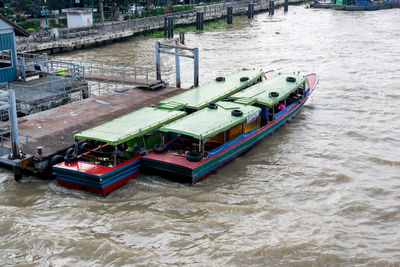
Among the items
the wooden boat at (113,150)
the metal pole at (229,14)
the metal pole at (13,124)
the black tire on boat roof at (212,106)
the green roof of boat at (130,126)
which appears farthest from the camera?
the metal pole at (229,14)

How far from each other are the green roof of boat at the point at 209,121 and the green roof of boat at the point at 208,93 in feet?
3.80

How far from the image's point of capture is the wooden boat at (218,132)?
16.1 m

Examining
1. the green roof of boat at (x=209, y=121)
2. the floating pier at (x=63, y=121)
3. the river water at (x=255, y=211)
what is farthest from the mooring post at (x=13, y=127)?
the green roof of boat at (x=209, y=121)

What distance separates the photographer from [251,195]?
1586 centimetres

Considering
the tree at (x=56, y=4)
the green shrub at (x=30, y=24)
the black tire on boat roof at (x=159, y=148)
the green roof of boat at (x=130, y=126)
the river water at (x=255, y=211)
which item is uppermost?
the tree at (x=56, y=4)

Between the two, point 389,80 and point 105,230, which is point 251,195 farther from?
point 389,80

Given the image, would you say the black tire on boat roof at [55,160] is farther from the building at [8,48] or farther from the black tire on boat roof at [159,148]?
the building at [8,48]

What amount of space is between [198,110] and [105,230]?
23.1 ft

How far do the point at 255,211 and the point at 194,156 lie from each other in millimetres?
2969

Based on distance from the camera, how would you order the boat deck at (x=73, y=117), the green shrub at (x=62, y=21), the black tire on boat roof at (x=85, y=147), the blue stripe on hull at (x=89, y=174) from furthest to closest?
the green shrub at (x=62, y=21)
the boat deck at (x=73, y=117)
the black tire on boat roof at (x=85, y=147)
the blue stripe on hull at (x=89, y=174)

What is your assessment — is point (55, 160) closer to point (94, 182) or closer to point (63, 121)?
point (94, 182)

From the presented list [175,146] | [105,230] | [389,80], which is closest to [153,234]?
[105,230]

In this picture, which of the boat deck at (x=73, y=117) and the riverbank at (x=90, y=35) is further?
the riverbank at (x=90, y=35)

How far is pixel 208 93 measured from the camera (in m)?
21.0
